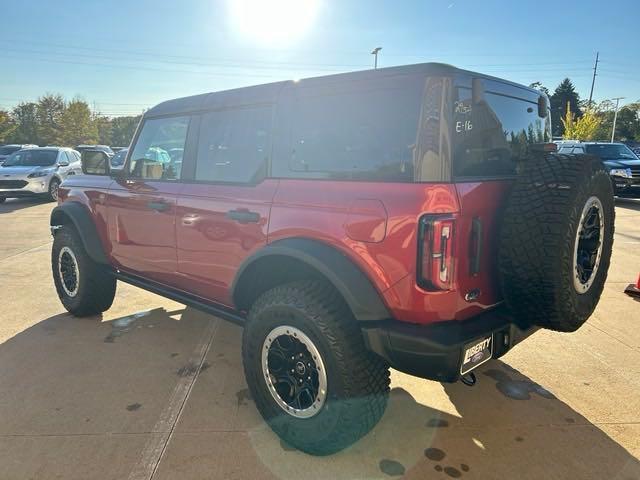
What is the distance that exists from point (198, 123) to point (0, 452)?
2.24m

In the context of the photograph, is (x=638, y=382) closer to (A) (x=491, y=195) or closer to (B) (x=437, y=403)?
(B) (x=437, y=403)

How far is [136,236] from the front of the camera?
3.50m

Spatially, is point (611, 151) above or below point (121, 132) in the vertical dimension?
below

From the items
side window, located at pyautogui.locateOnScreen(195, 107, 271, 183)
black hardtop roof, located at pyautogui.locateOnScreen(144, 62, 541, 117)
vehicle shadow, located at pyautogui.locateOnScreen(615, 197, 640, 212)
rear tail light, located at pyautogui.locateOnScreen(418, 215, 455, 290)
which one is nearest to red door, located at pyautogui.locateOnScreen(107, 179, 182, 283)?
side window, located at pyautogui.locateOnScreen(195, 107, 271, 183)

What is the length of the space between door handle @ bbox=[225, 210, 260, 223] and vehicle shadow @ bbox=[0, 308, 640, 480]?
1.18 m

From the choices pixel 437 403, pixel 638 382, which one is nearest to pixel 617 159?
pixel 638 382

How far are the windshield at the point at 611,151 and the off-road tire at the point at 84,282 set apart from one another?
48.1 feet

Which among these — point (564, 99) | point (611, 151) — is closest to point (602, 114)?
point (564, 99)

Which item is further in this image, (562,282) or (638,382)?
(638,382)

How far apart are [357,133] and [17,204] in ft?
46.1

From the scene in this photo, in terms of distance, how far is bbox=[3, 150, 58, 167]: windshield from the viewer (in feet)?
43.3

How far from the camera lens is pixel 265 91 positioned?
268 cm

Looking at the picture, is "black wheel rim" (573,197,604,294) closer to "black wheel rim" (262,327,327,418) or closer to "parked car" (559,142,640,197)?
"black wheel rim" (262,327,327,418)

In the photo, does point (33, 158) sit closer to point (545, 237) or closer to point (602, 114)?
point (545, 237)
